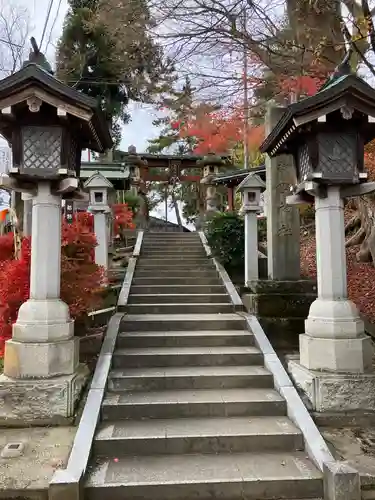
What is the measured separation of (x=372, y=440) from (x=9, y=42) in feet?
55.6

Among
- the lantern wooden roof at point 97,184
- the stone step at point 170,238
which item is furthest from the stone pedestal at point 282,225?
the stone step at point 170,238

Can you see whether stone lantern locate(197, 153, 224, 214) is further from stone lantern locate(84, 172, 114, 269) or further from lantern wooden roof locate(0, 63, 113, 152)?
lantern wooden roof locate(0, 63, 113, 152)

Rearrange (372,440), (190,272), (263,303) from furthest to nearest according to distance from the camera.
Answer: (190,272), (263,303), (372,440)

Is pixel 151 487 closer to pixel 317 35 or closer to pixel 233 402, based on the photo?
pixel 233 402

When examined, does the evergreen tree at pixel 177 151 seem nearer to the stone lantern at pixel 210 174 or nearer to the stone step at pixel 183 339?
the stone lantern at pixel 210 174

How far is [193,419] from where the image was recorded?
491cm

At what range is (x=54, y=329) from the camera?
5074 mm

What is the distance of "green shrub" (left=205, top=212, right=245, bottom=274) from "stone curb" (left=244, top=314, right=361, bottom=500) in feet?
13.3

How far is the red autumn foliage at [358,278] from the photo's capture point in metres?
8.88

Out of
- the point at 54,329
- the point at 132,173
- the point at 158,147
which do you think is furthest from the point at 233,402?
the point at 158,147

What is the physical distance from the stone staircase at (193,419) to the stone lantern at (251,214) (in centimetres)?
155

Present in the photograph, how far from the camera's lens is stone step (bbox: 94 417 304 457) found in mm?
4359

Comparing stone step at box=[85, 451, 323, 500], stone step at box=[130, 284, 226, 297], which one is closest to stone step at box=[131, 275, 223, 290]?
stone step at box=[130, 284, 226, 297]

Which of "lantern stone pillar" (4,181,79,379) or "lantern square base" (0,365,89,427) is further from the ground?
"lantern stone pillar" (4,181,79,379)
